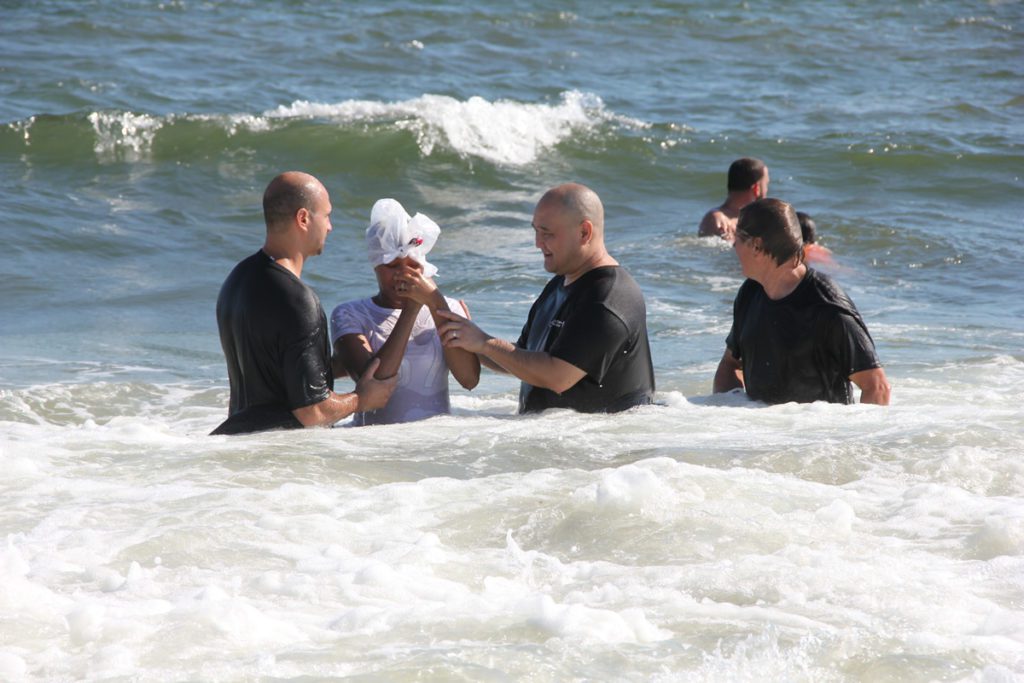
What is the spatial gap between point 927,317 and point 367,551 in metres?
7.63

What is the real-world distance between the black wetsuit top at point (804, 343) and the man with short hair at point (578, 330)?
684 mm

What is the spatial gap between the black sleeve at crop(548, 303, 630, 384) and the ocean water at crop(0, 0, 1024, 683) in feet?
1.13

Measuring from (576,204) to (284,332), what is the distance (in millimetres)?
1527

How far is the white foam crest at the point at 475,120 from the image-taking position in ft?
60.5

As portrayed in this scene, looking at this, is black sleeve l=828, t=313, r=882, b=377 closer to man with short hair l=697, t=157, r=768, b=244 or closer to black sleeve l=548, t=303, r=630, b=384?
black sleeve l=548, t=303, r=630, b=384

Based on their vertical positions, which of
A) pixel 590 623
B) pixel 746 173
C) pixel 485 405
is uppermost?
pixel 746 173

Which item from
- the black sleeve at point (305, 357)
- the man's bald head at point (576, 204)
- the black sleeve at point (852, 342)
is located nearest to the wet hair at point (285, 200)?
the black sleeve at point (305, 357)

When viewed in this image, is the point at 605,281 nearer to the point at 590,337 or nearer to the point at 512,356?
the point at 590,337

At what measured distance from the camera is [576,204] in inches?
257

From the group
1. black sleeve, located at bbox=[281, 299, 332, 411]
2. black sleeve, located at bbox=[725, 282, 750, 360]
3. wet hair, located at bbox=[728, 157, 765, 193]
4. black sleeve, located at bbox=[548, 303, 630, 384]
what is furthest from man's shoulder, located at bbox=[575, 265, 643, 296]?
wet hair, located at bbox=[728, 157, 765, 193]

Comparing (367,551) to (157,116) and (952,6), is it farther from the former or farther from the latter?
(952,6)

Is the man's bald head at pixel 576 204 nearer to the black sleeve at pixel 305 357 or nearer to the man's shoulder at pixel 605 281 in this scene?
the man's shoulder at pixel 605 281

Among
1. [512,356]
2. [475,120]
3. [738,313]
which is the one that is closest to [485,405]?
[738,313]

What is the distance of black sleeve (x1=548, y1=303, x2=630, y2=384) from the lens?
639cm
